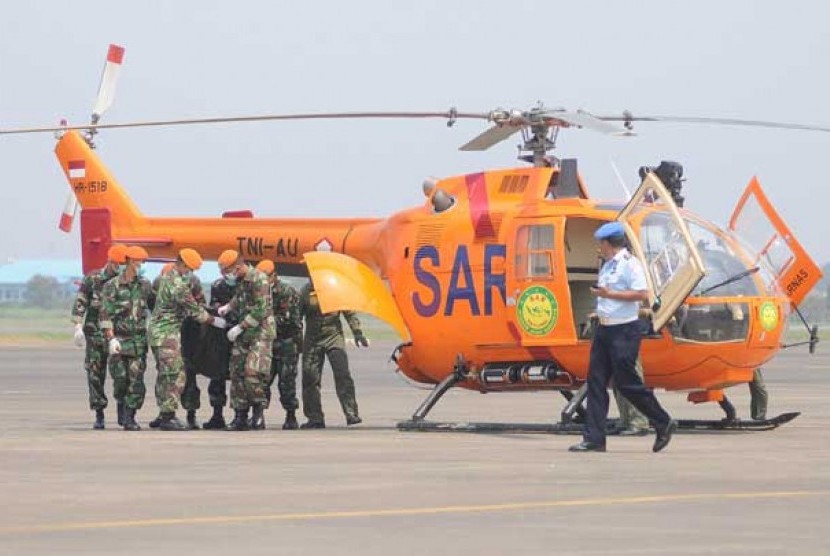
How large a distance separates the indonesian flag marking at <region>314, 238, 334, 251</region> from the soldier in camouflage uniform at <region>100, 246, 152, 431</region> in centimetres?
235

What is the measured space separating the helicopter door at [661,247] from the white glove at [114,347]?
5.08 metres

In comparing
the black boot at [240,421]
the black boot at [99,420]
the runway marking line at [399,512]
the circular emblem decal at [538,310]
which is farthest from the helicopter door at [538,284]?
the runway marking line at [399,512]

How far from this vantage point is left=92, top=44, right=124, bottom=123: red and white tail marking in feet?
83.7

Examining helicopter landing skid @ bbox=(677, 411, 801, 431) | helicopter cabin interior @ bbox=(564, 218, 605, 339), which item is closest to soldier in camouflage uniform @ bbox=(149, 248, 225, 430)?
helicopter cabin interior @ bbox=(564, 218, 605, 339)

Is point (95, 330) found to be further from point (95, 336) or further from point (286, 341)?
point (286, 341)

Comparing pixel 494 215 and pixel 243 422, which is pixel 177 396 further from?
pixel 494 215

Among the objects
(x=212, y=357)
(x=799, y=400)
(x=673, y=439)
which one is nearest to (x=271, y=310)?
(x=212, y=357)

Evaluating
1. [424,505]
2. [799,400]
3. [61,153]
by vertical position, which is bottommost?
[799,400]

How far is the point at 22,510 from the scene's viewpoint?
11.9 meters

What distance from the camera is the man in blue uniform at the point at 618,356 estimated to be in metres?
16.5

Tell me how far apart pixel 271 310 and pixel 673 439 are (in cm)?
439

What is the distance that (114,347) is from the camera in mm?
20031

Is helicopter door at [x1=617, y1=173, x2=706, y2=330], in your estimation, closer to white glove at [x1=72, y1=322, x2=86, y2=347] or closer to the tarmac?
the tarmac

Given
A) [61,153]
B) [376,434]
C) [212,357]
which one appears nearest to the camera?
[376,434]
